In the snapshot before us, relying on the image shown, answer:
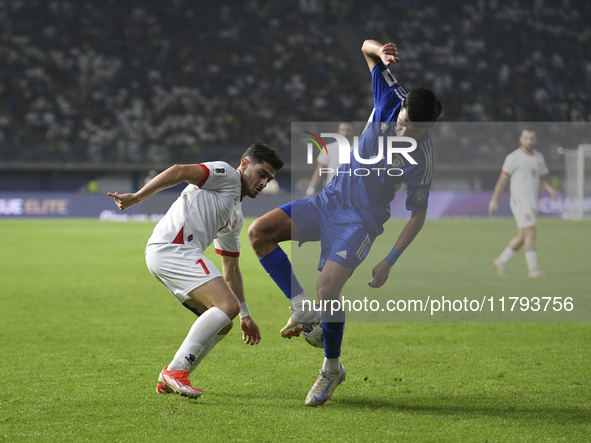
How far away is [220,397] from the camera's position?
4.43 metres

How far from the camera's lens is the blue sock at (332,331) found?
444 centimetres

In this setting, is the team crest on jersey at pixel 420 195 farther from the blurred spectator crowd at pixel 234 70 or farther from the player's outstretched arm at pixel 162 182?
the blurred spectator crowd at pixel 234 70

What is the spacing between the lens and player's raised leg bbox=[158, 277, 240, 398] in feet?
14.0

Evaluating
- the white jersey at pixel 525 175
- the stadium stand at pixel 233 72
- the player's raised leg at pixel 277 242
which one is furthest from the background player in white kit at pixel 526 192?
the stadium stand at pixel 233 72

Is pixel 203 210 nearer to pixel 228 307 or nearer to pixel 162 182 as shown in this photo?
pixel 162 182

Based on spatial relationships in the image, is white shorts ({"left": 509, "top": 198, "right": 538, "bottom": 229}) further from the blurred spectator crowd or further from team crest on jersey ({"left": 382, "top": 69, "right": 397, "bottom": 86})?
the blurred spectator crowd

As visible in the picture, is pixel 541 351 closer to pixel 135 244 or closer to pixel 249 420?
pixel 249 420

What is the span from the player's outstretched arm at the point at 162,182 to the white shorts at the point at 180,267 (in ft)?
1.42

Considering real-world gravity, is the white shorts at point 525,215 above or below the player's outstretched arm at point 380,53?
below

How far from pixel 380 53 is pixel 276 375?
2.35 m

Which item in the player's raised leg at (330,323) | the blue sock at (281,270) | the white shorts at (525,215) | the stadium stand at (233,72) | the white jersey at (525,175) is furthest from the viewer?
the stadium stand at (233,72)

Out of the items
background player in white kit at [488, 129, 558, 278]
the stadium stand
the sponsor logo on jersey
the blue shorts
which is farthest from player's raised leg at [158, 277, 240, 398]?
the stadium stand

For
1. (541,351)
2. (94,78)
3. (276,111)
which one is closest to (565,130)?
(276,111)

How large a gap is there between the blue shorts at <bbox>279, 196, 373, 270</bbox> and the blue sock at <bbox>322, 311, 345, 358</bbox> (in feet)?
1.08
